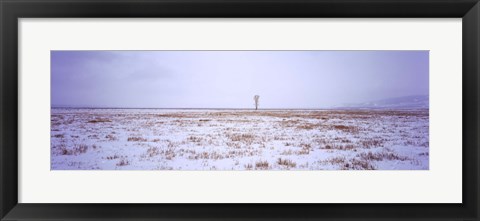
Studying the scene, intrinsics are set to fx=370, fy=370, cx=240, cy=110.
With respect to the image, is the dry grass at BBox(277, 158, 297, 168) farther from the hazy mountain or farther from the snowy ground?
the hazy mountain

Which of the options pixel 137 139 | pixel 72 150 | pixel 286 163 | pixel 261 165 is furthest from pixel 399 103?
pixel 72 150

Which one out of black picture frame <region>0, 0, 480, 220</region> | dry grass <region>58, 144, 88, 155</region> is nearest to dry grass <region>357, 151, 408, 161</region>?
black picture frame <region>0, 0, 480, 220</region>

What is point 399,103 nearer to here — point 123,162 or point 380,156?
point 380,156

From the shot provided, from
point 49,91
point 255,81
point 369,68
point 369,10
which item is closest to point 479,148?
point 369,68

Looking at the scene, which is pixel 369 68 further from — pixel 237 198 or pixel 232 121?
pixel 237 198

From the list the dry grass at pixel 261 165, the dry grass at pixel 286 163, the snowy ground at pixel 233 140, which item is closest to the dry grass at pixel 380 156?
the snowy ground at pixel 233 140

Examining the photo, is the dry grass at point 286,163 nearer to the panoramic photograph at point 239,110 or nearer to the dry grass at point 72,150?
the panoramic photograph at point 239,110

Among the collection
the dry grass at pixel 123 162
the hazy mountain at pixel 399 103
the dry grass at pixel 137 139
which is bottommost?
the dry grass at pixel 123 162

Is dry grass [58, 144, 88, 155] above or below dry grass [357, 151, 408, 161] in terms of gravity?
above
